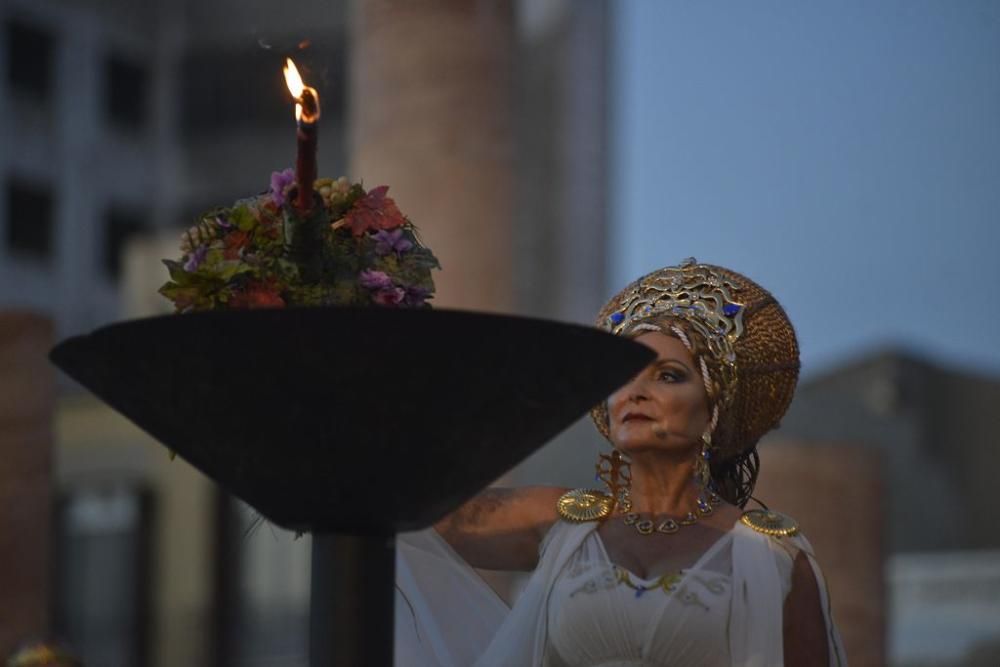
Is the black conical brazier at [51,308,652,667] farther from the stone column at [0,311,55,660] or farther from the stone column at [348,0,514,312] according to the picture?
the stone column at [0,311,55,660]

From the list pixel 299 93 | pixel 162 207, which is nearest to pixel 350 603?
pixel 299 93

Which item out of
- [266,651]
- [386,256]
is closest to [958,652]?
[266,651]

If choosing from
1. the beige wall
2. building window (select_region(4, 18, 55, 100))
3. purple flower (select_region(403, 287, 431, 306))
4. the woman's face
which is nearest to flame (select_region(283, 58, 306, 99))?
purple flower (select_region(403, 287, 431, 306))

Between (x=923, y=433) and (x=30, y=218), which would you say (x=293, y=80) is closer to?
(x=923, y=433)

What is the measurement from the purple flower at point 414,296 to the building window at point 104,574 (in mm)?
19435

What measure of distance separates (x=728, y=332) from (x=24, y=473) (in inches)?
243

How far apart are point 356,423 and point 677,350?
125 cm

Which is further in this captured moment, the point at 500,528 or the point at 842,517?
the point at 842,517

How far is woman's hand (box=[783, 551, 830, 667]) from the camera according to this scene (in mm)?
3668

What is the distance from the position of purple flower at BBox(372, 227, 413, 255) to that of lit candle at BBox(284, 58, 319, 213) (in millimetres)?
185

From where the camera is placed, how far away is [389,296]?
10.1ft

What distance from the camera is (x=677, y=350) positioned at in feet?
12.6

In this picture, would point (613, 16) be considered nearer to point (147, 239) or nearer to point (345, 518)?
point (147, 239)

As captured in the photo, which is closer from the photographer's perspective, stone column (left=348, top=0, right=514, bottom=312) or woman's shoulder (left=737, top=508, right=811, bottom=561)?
woman's shoulder (left=737, top=508, right=811, bottom=561)
